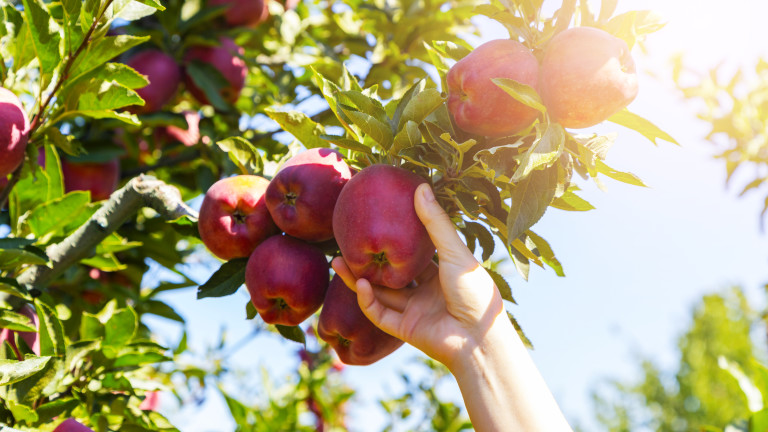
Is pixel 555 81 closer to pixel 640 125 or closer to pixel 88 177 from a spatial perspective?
pixel 640 125

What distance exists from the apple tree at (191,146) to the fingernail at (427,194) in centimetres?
4

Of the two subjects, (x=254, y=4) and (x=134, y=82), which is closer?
(x=134, y=82)

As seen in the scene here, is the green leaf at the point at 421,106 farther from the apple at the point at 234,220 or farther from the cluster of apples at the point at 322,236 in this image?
the apple at the point at 234,220

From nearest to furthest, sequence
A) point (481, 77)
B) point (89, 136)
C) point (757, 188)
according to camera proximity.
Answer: point (481, 77) → point (89, 136) → point (757, 188)

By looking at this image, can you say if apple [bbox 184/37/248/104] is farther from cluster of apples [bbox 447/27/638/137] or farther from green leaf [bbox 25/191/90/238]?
cluster of apples [bbox 447/27/638/137]

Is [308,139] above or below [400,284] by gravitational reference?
above

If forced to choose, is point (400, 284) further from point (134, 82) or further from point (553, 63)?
point (134, 82)

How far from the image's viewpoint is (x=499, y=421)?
99 cm

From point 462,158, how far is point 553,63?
0.21m

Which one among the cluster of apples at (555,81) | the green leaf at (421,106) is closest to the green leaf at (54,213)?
the green leaf at (421,106)

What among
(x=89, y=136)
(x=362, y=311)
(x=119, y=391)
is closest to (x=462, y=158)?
(x=362, y=311)

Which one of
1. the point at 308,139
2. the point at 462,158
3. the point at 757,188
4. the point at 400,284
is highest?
the point at 462,158

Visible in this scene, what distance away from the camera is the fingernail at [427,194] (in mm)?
985

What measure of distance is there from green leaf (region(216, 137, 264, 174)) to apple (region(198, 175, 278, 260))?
0.10 m
